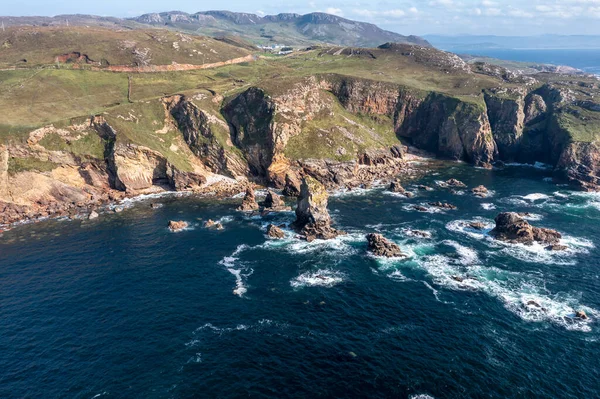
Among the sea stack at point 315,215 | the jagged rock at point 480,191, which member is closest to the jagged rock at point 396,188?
the jagged rock at point 480,191

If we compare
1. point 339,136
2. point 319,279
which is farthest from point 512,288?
point 339,136

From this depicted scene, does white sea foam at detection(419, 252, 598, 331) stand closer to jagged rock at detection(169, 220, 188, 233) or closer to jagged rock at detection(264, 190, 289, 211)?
jagged rock at detection(264, 190, 289, 211)

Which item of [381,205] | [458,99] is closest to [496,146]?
[458,99]

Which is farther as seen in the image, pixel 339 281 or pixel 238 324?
pixel 339 281

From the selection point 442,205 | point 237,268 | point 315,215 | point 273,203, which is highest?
point 315,215

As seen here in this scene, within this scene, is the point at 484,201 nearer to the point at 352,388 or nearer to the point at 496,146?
the point at 496,146

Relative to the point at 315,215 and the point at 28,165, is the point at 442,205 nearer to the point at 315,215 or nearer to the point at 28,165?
the point at 315,215

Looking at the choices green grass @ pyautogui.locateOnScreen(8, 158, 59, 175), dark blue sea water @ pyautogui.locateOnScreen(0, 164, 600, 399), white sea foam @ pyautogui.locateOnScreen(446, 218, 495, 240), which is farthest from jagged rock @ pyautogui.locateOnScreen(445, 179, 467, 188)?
green grass @ pyautogui.locateOnScreen(8, 158, 59, 175)

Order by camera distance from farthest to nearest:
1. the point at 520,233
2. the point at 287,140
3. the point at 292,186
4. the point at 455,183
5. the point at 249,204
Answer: the point at 287,140, the point at 455,183, the point at 292,186, the point at 249,204, the point at 520,233
